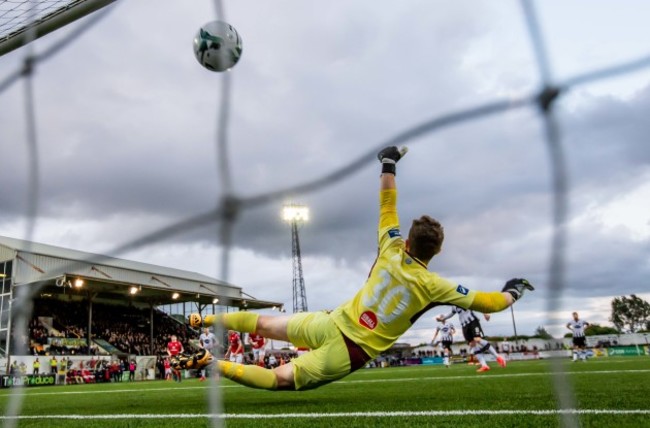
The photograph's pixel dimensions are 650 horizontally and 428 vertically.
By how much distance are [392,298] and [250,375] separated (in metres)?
1.15

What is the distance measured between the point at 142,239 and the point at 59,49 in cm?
285

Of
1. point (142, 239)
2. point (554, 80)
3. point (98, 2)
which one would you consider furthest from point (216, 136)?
point (98, 2)

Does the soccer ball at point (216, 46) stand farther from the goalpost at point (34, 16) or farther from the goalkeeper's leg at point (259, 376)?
the goalkeeper's leg at point (259, 376)

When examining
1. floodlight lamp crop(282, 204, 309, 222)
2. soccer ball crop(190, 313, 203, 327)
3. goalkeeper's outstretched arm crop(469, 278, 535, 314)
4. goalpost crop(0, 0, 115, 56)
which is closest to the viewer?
goalkeeper's outstretched arm crop(469, 278, 535, 314)

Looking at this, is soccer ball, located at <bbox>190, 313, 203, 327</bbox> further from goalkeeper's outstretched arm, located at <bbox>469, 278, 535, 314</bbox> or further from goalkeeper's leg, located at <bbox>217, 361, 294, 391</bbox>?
goalkeeper's outstretched arm, located at <bbox>469, 278, 535, 314</bbox>

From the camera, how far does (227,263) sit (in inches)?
111

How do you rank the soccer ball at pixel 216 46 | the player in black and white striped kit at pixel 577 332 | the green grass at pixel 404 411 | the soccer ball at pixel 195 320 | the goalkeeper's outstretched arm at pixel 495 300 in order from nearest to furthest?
1. the goalkeeper's outstretched arm at pixel 495 300
2. the green grass at pixel 404 411
3. the soccer ball at pixel 216 46
4. the soccer ball at pixel 195 320
5. the player in black and white striped kit at pixel 577 332

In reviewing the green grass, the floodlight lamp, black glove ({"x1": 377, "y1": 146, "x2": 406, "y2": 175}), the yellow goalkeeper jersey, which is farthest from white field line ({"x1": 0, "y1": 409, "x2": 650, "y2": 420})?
the floodlight lamp

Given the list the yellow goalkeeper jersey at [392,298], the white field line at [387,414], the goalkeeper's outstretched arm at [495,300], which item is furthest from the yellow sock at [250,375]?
the goalkeeper's outstretched arm at [495,300]

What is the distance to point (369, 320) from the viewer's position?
3.75m

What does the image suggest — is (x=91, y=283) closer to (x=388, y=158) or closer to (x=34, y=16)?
(x=34, y=16)

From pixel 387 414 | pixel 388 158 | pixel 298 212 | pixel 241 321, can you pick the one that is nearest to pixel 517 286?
pixel 388 158

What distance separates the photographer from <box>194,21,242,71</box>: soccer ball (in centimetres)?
399

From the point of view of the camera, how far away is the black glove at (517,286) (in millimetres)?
A: 3811
